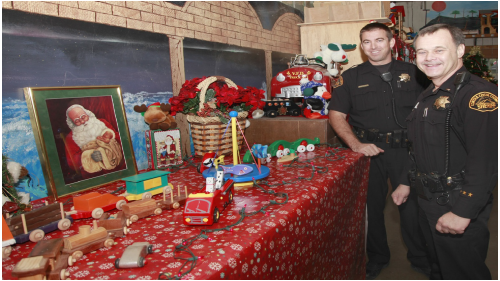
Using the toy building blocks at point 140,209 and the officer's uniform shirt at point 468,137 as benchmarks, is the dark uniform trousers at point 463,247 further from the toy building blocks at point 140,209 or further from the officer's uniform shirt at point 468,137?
the toy building blocks at point 140,209

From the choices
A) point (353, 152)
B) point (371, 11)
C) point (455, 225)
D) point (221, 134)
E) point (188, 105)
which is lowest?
point (455, 225)

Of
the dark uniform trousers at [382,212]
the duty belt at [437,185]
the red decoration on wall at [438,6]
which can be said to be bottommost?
the dark uniform trousers at [382,212]

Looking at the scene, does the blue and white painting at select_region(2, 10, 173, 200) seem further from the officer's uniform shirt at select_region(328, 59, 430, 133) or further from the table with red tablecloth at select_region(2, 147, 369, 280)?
the officer's uniform shirt at select_region(328, 59, 430, 133)

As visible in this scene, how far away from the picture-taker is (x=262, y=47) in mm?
3303

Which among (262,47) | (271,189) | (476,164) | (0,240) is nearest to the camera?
(0,240)

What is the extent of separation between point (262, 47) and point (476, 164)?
227 centimetres

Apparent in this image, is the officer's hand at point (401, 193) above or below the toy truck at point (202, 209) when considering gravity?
below

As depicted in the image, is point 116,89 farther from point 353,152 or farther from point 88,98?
point 353,152

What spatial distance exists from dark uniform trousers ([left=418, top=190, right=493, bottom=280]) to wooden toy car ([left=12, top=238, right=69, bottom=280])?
59.2 inches

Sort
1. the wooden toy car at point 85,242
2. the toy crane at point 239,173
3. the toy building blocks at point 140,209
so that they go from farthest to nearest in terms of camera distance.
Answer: the toy crane at point 239,173, the toy building blocks at point 140,209, the wooden toy car at point 85,242

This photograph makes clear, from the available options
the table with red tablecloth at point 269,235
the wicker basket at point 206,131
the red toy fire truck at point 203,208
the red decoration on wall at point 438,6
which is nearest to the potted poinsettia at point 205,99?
the wicker basket at point 206,131

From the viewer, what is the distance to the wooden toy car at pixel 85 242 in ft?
Answer: 3.05

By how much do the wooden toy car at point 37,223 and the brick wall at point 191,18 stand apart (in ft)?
2.83

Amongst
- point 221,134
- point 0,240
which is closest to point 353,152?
point 221,134
